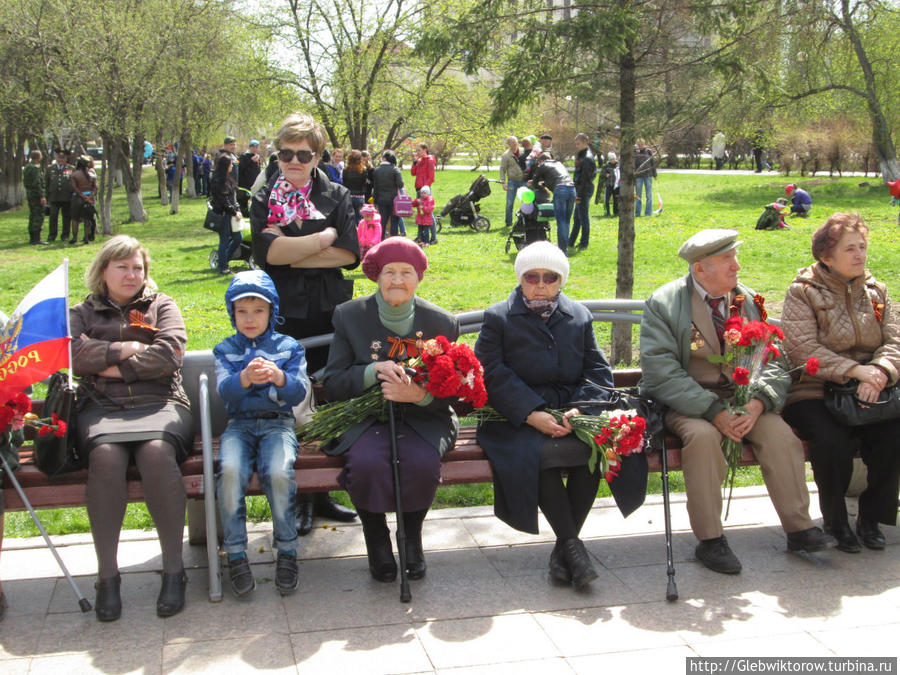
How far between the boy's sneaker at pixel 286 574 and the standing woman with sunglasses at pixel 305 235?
0.68m

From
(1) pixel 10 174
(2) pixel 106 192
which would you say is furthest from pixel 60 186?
(1) pixel 10 174

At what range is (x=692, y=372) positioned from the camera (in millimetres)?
Answer: 4551

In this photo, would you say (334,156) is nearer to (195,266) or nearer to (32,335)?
(195,266)

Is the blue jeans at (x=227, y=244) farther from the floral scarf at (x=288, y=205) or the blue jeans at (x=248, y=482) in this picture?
the blue jeans at (x=248, y=482)

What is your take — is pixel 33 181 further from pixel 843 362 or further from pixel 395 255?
pixel 843 362

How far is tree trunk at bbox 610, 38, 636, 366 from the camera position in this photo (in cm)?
663

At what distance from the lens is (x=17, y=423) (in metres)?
3.81

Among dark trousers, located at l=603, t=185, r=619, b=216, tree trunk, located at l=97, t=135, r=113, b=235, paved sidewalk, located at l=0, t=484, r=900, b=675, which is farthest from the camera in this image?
dark trousers, located at l=603, t=185, r=619, b=216

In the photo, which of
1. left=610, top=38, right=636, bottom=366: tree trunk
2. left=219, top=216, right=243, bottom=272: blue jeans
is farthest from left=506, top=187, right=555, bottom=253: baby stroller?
left=610, top=38, right=636, bottom=366: tree trunk

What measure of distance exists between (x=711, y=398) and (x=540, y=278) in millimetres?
988

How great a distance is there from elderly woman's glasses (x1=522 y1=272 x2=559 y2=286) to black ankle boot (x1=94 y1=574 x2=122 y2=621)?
7.33ft

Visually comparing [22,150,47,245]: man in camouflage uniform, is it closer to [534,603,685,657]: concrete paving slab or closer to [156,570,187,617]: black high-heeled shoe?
[156,570,187,617]: black high-heeled shoe

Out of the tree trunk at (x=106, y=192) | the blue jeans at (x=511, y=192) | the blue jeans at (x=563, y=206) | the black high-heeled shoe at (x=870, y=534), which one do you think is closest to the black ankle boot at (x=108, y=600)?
the black high-heeled shoe at (x=870, y=534)

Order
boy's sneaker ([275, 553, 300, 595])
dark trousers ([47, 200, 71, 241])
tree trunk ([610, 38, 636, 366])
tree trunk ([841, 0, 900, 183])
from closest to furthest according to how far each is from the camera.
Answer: boy's sneaker ([275, 553, 300, 595]) < tree trunk ([610, 38, 636, 366]) < tree trunk ([841, 0, 900, 183]) < dark trousers ([47, 200, 71, 241])
